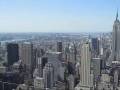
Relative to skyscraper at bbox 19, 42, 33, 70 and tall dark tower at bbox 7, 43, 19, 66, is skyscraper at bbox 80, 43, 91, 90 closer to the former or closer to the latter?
skyscraper at bbox 19, 42, 33, 70

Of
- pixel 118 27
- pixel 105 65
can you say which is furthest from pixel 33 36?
pixel 118 27

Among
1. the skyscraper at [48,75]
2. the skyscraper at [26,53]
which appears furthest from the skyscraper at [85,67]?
the skyscraper at [26,53]

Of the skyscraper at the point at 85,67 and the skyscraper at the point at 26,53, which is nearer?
the skyscraper at the point at 85,67

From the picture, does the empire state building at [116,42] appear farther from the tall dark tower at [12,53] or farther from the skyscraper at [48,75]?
the tall dark tower at [12,53]

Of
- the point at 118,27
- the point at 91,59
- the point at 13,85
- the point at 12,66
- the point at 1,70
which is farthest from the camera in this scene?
the point at 118,27

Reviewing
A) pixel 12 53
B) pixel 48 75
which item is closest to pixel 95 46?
pixel 48 75

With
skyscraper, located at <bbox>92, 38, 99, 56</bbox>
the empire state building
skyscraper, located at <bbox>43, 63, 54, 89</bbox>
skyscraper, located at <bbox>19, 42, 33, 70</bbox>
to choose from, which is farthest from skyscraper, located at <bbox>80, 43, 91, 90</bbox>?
skyscraper, located at <bbox>19, 42, 33, 70</bbox>

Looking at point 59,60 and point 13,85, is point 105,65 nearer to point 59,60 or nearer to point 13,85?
point 59,60
